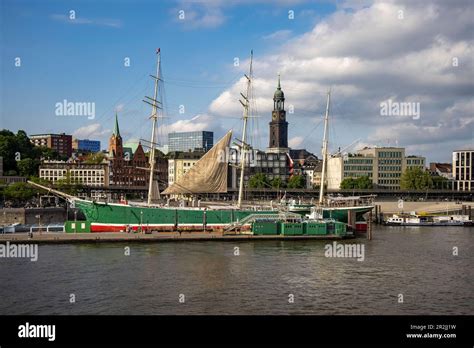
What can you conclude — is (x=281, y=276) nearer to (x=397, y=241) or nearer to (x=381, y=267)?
(x=381, y=267)

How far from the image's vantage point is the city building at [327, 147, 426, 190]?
162 metres

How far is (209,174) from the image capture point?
76.4 meters

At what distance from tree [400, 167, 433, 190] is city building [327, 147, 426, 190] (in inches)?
452

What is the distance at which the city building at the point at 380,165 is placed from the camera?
530ft

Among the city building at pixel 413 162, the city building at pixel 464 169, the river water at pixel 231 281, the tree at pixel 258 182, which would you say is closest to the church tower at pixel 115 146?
the tree at pixel 258 182

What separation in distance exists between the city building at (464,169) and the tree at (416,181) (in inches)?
1370

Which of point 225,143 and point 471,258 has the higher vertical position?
point 225,143

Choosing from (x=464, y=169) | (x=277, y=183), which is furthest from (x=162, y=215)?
(x=464, y=169)

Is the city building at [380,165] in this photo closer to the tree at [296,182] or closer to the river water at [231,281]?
the tree at [296,182]

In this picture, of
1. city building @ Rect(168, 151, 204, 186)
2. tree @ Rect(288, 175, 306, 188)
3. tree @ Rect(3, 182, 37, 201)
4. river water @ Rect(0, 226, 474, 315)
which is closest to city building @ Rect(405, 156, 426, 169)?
tree @ Rect(288, 175, 306, 188)
